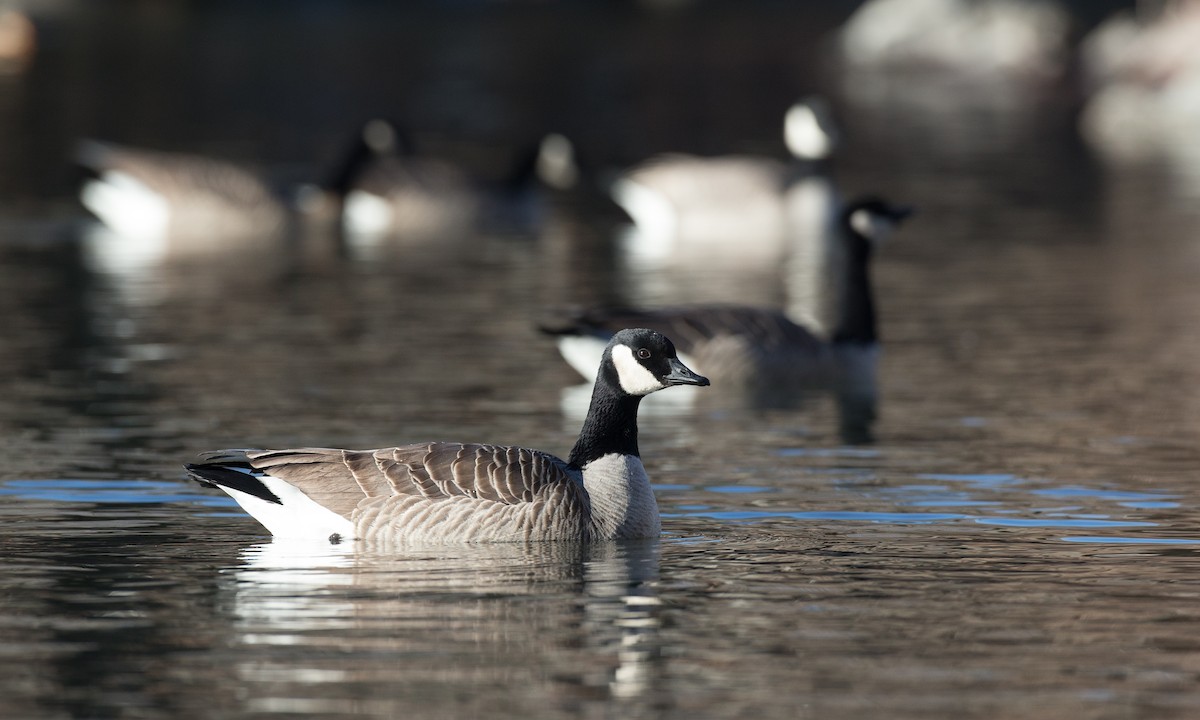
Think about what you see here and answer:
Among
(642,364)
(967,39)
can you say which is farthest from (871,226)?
(967,39)

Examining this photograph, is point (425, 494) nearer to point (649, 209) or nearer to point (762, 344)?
point (762, 344)

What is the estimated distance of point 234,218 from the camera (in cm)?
2950

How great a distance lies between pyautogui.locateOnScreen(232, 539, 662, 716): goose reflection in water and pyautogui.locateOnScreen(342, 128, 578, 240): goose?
20.3 meters

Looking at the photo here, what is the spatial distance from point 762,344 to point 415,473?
23.3ft

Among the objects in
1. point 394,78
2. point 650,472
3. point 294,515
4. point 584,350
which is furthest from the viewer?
point 394,78

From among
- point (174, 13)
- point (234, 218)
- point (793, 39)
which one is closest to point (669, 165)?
point (234, 218)

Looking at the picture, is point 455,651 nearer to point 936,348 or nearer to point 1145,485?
point 1145,485

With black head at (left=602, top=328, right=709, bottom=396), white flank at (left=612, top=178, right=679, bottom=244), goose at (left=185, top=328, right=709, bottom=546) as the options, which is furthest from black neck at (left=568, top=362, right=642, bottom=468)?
white flank at (left=612, top=178, right=679, bottom=244)

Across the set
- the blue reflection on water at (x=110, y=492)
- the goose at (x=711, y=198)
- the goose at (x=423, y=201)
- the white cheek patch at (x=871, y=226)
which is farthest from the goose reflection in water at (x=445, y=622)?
the goose at (x=423, y=201)

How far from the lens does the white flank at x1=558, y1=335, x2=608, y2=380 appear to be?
55.1 ft

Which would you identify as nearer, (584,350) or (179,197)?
(584,350)

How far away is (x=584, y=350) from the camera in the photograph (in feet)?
→ 55.6

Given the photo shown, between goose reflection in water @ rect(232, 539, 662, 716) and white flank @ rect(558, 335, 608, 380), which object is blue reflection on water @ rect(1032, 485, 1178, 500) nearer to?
goose reflection in water @ rect(232, 539, 662, 716)

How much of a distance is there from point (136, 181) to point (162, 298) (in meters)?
6.50
